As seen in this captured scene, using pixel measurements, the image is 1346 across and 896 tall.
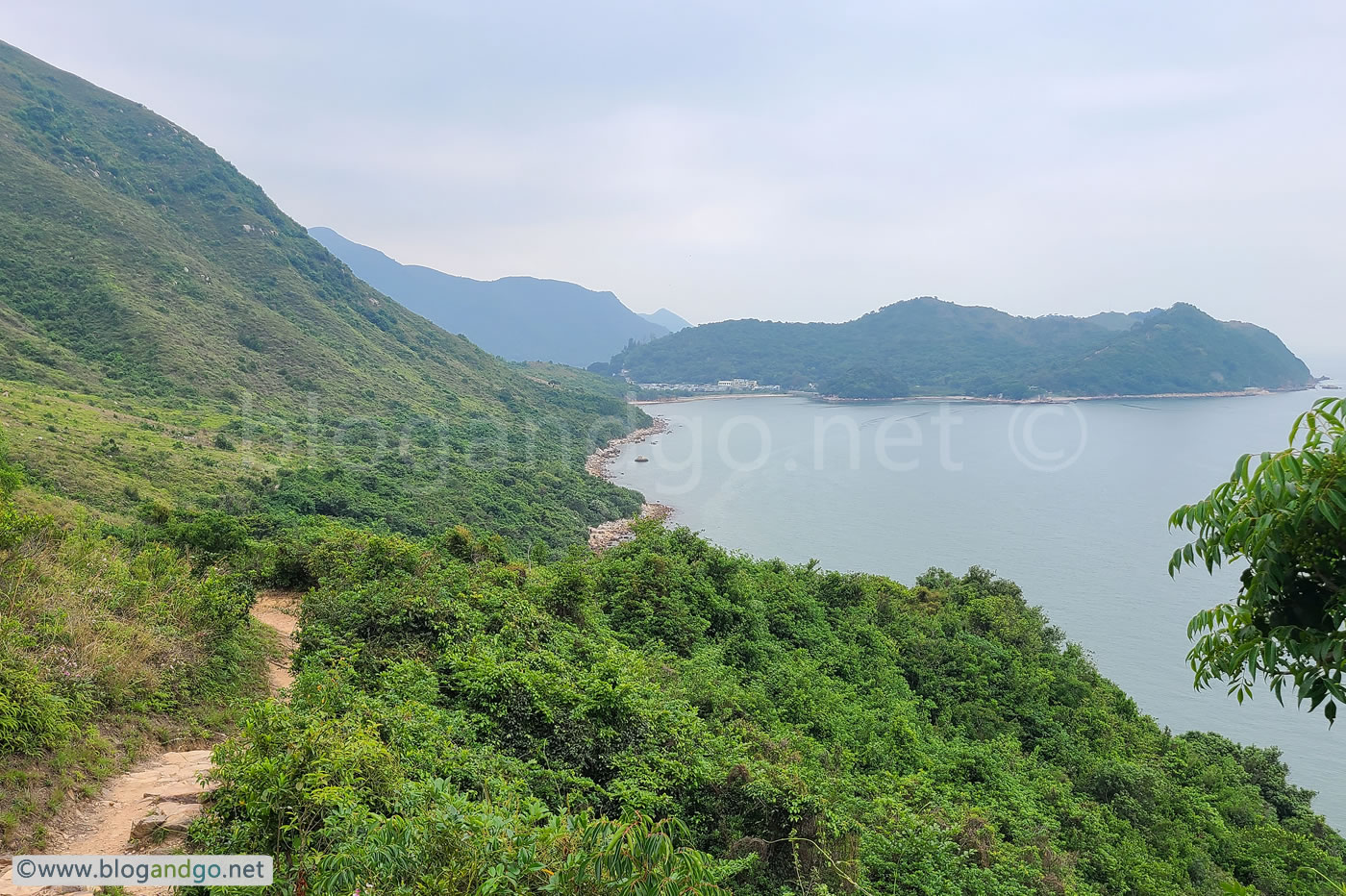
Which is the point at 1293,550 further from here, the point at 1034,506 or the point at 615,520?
the point at 1034,506

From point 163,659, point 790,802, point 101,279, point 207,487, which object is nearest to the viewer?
point 790,802

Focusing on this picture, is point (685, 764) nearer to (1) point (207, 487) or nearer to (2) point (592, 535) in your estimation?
(1) point (207, 487)

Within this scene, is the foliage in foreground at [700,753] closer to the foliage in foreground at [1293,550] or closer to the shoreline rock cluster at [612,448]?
the foliage in foreground at [1293,550]

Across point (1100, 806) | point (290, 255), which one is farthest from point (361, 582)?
point (290, 255)

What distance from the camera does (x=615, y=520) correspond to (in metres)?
48.7

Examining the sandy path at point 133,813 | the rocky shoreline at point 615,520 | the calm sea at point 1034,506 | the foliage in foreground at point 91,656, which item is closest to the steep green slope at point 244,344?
the rocky shoreline at point 615,520

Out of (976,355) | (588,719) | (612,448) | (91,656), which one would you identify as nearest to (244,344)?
(612,448)

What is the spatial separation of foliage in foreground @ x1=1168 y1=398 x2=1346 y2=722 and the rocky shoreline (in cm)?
1449

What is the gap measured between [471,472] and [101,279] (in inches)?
1173

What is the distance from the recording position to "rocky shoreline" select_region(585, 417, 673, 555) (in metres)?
41.8

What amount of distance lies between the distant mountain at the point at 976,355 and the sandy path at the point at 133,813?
133524 millimetres

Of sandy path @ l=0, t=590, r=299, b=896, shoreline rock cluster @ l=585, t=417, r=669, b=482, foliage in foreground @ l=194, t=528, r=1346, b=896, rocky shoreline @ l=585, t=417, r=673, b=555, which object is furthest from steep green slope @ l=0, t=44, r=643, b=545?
sandy path @ l=0, t=590, r=299, b=896

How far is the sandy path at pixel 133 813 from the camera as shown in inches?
174

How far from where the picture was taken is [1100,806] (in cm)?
984
